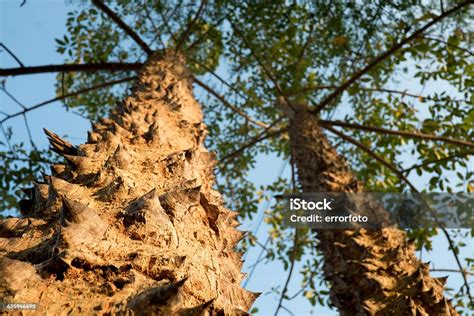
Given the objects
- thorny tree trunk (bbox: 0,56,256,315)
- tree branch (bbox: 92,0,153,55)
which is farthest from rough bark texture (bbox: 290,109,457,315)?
tree branch (bbox: 92,0,153,55)

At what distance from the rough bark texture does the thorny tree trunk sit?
1096 millimetres

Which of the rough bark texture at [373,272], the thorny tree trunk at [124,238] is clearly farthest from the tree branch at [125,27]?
the thorny tree trunk at [124,238]

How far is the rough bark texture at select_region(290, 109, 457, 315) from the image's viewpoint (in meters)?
2.14

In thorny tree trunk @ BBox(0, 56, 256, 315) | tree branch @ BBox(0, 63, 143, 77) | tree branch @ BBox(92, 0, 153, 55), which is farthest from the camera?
tree branch @ BBox(92, 0, 153, 55)

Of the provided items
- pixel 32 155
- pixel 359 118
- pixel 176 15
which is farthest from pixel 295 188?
pixel 32 155

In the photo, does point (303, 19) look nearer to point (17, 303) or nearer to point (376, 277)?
point (376, 277)

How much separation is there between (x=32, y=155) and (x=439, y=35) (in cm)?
490

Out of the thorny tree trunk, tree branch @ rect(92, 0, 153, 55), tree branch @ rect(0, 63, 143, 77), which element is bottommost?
the thorny tree trunk

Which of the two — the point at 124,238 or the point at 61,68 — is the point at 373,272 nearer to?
the point at 124,238

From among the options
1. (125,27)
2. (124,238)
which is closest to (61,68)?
(125,27)

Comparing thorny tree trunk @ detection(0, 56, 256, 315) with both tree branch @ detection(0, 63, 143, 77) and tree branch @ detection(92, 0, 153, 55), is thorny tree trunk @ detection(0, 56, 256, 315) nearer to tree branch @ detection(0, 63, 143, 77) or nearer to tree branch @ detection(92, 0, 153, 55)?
Answer: tree branch @ detection(0, 63, 143, 77)

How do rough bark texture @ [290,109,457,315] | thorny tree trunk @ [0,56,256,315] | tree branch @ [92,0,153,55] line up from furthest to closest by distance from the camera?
1. tree branch @ [92,0,153,55]
2. rough bark texture @ [290,109,457,315]
3. thorny tree trunk @ [0,56,256,315]

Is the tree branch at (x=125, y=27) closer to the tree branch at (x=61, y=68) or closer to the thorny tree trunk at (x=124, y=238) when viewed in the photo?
the tree branch at (x=61, y=68)

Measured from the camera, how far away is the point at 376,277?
7.77ft
